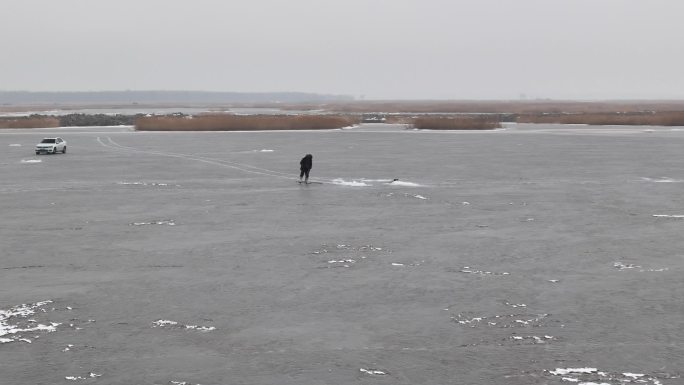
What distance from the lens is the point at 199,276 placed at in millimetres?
14773

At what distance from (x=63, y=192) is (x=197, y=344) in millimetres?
19887

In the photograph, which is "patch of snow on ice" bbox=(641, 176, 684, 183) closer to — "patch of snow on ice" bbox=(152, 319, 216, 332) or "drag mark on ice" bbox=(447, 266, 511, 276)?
"drag mark on ice" bbox=(447, 266, 511, 276)

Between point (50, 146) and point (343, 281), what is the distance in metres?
39.4

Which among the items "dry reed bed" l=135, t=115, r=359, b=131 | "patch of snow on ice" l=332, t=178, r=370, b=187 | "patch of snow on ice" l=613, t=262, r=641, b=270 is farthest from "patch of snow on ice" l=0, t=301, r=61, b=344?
"dry reed bed" l=135, t=115, r=359, b=131

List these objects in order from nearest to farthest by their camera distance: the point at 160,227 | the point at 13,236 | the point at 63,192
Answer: the point at 13,236
the point at 160,227
the point at 63,192

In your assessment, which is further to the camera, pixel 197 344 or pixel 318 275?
pixel 318 275

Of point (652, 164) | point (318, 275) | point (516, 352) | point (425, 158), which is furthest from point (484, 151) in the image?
point (516, 352)

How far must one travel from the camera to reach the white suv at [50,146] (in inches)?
1907

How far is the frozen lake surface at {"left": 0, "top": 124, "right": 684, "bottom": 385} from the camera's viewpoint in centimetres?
988

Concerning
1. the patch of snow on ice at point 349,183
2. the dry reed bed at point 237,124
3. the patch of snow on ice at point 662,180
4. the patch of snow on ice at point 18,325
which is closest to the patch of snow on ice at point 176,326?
the patch of snow on ice at point 18,325

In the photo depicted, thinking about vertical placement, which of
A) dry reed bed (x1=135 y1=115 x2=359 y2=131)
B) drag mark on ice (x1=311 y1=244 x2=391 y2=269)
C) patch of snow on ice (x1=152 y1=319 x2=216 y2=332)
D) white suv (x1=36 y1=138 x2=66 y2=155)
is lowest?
patch of snow on ice (x1=152 y1=319 x2=216 y2=332)

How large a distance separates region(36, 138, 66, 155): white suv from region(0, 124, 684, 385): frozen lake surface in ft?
60.5

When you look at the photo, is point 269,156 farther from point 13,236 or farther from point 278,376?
→ point 278,376

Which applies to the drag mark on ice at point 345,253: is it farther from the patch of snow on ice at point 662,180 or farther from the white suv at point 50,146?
the white suv at point 50,146
